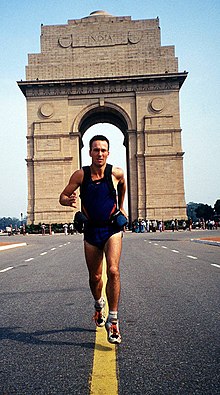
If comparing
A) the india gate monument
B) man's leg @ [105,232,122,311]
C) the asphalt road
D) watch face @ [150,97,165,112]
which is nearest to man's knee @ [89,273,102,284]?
man's leg @ [105,232,122,311]

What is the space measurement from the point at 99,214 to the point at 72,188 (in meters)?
0.42

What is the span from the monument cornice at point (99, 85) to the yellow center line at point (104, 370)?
58780mm

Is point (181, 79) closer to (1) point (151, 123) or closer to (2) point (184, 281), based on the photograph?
(1) point (151, 123)

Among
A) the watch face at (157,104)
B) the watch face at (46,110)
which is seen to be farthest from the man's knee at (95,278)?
the watch face at (46,110)

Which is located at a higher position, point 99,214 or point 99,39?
point 99,39

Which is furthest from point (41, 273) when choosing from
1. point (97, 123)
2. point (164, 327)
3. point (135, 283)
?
point (97, 123)

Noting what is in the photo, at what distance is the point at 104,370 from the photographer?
436 cm

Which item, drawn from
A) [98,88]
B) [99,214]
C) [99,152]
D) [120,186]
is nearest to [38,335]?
[99,214]

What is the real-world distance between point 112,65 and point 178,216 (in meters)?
17.9

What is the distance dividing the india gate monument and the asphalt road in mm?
50850

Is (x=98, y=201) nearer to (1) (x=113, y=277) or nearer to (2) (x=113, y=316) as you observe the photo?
(1) (x=113, y=277)

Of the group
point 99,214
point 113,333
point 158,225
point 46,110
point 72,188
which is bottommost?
point 113,333

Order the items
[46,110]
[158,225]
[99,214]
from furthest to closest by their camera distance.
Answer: [46,110], [158,225], [99,214]

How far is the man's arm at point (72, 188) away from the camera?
5758mm
